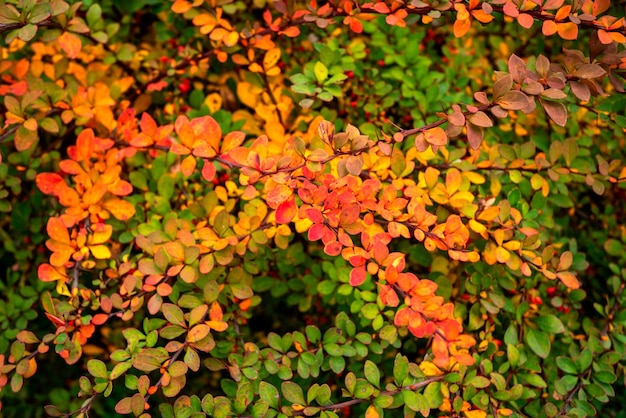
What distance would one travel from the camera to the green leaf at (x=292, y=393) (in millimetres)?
1167

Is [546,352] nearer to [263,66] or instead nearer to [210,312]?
[210,312]

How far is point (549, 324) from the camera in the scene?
1384 mm

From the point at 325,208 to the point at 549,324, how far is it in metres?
0.63

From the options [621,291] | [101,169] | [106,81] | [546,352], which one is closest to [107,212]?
[101,169]

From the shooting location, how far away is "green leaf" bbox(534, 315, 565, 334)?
137cm

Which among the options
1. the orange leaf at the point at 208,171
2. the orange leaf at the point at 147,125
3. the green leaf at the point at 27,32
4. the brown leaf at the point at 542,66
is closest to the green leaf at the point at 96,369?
the orange leaf at the point at 208,171

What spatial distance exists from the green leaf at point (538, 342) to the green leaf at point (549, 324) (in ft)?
0.06

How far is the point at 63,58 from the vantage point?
1.61 meters

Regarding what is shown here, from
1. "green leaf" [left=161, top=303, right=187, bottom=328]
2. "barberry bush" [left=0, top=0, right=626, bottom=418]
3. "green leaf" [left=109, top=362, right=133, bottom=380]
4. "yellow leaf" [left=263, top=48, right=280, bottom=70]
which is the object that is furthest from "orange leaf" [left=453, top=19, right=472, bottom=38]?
Answer: "green leaf" [left=109, top=362, right=133, bottom=380]

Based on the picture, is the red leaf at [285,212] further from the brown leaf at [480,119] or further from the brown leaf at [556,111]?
the brown leaf at [556,111]

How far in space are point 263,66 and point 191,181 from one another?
1.16ft

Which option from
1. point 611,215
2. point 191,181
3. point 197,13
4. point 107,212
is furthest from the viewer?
point 611,215

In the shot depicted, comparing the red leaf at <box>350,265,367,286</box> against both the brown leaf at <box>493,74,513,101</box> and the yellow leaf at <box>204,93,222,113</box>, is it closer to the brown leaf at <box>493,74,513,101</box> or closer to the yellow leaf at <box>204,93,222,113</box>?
the brown leaf at <box>493,74,513,101</box>

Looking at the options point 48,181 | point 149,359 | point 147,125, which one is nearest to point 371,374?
point 149,359
